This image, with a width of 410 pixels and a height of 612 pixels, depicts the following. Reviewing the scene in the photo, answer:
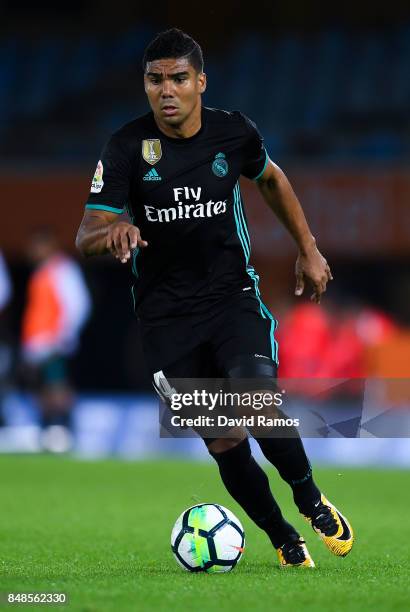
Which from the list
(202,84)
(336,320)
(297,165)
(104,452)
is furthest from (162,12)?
(202,84)

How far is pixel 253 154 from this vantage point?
19.4ft

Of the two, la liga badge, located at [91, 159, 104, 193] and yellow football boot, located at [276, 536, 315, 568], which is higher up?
la liga badge, located at [91, 159, 104, 193]

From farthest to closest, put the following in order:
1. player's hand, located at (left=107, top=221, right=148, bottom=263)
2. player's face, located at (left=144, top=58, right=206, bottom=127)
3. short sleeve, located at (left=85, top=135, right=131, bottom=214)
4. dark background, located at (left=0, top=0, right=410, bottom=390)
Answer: dark background, located at (left=0, top=0, right=410, bottom=390) < player's face, located at (left=144, top=58, right=206, bottom=127) < short sleeve, located at (left=85, top=135, right=131, bottom=214) < player's hand, located at (left=107, top=221, right=148, bottom=263)

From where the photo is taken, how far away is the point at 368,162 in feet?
52.4

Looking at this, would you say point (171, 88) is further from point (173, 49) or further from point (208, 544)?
point (208, 544)

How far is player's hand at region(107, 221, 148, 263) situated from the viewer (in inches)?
196

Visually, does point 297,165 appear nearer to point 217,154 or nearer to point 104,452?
point 104,452

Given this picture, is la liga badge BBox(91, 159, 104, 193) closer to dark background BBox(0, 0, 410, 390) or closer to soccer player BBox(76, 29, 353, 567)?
soccer player BBox(76, 29, 353, 567)

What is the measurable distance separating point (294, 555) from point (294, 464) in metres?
0.43

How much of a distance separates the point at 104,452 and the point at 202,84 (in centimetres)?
898

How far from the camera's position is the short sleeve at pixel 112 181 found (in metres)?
5.46

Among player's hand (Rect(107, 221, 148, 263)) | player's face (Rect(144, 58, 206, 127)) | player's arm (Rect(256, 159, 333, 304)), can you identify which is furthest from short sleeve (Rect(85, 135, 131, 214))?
player's arm (Rect(256, 159, 333, 304))

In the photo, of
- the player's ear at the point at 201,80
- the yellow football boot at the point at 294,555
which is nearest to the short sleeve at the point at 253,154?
the player's ear at the point at 201,80

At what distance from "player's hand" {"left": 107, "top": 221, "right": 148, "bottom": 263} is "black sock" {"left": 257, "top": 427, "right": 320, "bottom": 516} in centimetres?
107
